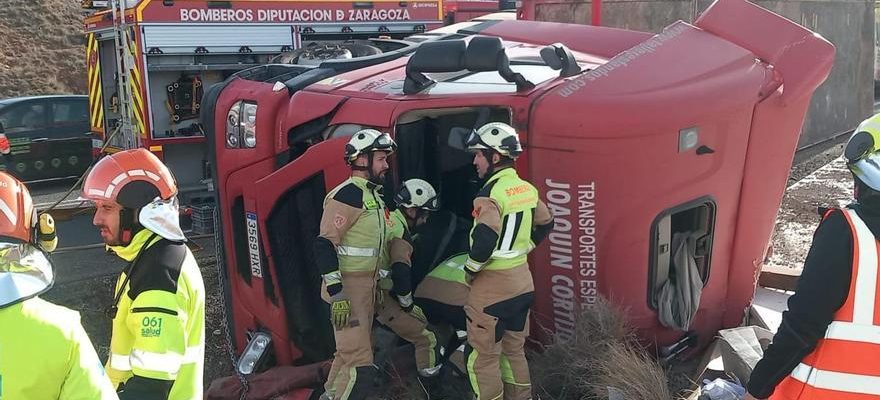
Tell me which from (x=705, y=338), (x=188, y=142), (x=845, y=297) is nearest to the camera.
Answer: (x=845, y=297)

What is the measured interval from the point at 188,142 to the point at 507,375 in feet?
19.3

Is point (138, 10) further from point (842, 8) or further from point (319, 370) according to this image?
point (842, 8)

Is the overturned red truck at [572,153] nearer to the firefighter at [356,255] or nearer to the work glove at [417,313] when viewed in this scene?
the firefighter at [356,255]

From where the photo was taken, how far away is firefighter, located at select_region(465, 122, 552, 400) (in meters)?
3.49

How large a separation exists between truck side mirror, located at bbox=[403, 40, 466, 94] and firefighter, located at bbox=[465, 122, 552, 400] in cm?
45

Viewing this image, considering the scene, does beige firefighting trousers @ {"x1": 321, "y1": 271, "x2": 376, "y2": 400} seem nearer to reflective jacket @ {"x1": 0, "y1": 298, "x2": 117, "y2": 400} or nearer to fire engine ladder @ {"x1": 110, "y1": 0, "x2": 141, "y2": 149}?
reflective jacket @ {"x1": 0, "y1": 298, "x2": 117, "y2": 400}

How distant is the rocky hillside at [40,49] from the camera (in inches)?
790

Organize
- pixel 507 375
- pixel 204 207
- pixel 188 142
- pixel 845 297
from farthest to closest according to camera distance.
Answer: pixel 188 142, pixel 204 207, pixel 507 375, pixel 845 297

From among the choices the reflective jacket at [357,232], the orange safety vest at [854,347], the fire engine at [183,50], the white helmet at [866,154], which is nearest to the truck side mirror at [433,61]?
the reflective jacket at [357,232]

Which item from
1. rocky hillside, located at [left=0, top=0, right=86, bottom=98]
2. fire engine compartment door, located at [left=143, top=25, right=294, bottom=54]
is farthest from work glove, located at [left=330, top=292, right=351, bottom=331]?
rocky hillside, located at [left=0, top=0, right=86, bottom=98]

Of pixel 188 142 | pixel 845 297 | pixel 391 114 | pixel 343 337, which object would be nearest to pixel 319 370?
pixel 343 337

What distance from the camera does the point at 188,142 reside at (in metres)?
8.58

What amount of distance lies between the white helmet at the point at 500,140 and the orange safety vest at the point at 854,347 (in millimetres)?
1552

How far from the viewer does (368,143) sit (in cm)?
375
